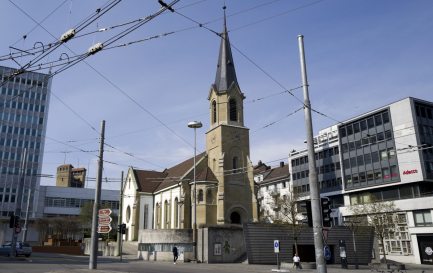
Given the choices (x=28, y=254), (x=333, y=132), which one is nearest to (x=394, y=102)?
(x=333, y=132)

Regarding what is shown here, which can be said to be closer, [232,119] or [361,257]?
[361,257]

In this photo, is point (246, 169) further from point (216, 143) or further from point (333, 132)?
point (333, 132)

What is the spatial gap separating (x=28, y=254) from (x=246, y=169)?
26680mm

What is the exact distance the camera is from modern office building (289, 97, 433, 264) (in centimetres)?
4869

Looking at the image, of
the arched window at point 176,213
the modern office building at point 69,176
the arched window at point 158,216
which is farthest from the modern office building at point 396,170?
the modern office building at point 69,176

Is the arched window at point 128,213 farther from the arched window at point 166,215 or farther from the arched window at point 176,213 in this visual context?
the arched window at point 176,213

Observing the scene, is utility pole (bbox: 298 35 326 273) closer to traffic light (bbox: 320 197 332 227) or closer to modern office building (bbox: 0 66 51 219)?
traffic light (bbox: 320 197 332 227)

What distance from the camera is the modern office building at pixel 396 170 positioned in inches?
1917

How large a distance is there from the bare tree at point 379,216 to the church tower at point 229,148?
44.3 feet

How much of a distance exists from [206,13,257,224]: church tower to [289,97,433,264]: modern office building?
8.94 m

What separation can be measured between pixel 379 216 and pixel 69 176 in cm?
9995

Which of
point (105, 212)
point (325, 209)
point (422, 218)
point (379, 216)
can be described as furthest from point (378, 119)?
point (325, 209)

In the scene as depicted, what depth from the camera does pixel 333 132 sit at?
2844 inches

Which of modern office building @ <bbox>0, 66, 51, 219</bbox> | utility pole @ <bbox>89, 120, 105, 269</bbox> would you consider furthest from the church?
modern office building @ <bbox>0, 66, 51, 219</bbox>
